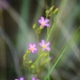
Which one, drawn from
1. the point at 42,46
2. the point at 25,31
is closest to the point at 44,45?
the point at 42,46

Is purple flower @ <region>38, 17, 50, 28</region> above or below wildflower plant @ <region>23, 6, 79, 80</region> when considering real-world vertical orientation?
above

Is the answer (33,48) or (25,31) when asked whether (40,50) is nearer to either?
(33,48)

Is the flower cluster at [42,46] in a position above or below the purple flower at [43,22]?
below

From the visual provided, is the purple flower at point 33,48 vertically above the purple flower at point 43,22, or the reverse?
the purple flower at point 43,22

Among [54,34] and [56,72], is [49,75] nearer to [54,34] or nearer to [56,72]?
[56,72]

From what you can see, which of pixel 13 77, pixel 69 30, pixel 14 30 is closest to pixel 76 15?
pixel 69 30

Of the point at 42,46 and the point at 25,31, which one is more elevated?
the point at 25,31

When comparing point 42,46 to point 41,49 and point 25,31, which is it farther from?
point 25,31

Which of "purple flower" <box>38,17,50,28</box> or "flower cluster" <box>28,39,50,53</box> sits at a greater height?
"purple flower" <box>38,17,50,28</box>
